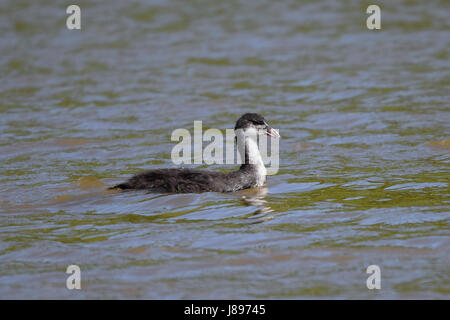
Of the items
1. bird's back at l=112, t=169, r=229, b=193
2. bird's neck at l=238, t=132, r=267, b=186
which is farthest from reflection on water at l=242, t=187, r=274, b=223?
bird's back at l=112, t=169, r=229, b=193

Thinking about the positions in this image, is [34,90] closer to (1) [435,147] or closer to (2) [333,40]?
(2) [333,40]

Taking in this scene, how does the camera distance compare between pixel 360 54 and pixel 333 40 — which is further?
pixel 333 40

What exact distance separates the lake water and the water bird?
169mm

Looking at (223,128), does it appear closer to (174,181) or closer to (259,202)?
(174,181)

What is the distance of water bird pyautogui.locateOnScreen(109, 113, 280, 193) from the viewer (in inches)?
467

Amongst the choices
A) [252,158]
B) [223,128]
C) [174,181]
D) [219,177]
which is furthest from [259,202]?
[223,128]

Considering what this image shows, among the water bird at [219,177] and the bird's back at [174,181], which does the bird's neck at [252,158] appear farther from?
the bird's back at [174,181]

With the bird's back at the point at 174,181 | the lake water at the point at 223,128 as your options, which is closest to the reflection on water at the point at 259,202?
the lake water at the point at 223,128

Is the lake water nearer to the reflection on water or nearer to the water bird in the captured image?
the reflection on water

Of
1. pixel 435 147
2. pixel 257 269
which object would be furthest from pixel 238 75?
pixel 257 269

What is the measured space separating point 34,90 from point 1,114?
2.03 metres

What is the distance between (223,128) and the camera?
16.7 meters

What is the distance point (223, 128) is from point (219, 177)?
4727mm
